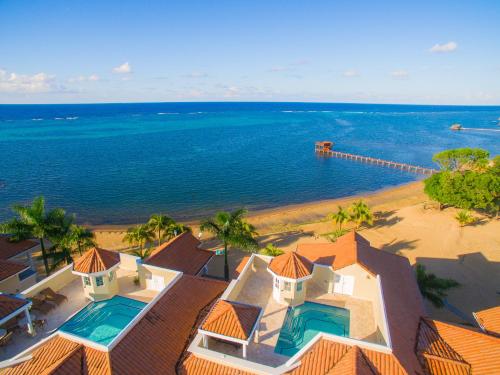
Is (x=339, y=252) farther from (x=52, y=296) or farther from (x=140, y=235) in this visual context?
(x=52, y=296)

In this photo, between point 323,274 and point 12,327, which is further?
point 323,274

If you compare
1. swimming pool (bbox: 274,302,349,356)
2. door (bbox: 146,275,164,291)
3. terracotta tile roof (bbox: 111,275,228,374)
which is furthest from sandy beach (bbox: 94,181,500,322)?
terracotta tile roof (bbox: 111,275,228,374)

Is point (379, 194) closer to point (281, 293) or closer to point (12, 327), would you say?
point (281, 293)

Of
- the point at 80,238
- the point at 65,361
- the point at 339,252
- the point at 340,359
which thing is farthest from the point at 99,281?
the point at 339,252

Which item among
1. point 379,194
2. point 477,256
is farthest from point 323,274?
point 379,194

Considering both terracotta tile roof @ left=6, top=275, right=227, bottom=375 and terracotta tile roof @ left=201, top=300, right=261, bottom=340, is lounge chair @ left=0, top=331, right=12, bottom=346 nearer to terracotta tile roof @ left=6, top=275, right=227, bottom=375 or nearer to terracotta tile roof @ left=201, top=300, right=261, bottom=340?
terracotta tile roof @ left=6, top=275, right=227, bottom=375

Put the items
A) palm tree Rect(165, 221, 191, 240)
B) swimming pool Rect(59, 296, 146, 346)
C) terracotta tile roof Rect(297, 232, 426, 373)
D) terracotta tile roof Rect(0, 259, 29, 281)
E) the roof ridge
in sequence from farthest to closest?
palm tree Rect(165, 221, 191, 240) < terracotta tile roof Rect(0, 259, 29, 281) < swimming pool Rect(59, 296, 146, 346) < terracotta tile roof Rect(297, 232, 426, 373) < the roof ridge
